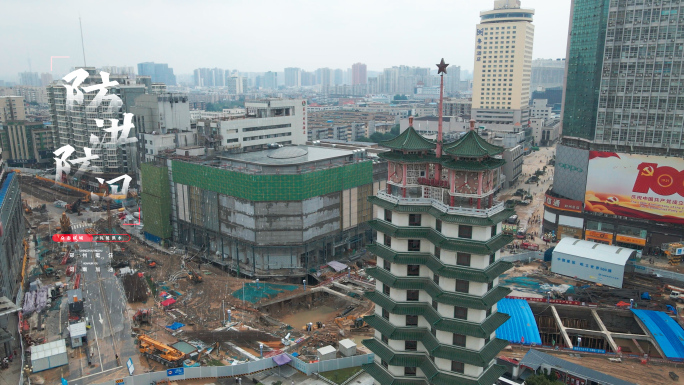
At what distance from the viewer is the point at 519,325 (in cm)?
5156

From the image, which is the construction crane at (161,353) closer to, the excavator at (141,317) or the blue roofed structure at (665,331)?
the excavator at (141,317)

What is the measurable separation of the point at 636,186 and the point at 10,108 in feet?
602

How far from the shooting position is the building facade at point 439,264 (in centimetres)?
3356

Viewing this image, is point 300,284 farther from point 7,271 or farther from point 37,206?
point 37,206

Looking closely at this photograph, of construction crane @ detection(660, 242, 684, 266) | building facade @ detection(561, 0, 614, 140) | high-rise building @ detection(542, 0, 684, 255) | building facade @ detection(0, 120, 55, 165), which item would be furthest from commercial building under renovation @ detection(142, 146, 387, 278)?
building facade @ detection(0, 120, 55, 165)

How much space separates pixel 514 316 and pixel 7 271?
2270 inches

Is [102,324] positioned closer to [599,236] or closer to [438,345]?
[438,345]

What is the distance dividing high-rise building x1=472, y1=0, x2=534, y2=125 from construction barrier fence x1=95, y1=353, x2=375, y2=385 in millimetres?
156782

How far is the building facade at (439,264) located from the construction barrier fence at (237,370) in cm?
829

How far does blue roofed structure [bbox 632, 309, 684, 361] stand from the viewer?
1874 inches

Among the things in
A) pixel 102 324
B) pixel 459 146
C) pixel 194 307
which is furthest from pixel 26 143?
pixel 459 146

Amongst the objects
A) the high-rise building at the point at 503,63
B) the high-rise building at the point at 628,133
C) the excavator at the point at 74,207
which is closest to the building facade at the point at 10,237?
the excavator at the point at 74,207

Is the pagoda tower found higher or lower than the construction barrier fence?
higher

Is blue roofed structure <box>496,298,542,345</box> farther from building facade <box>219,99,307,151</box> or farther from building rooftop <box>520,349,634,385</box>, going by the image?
building facade <box>219,99,307,151</box>
